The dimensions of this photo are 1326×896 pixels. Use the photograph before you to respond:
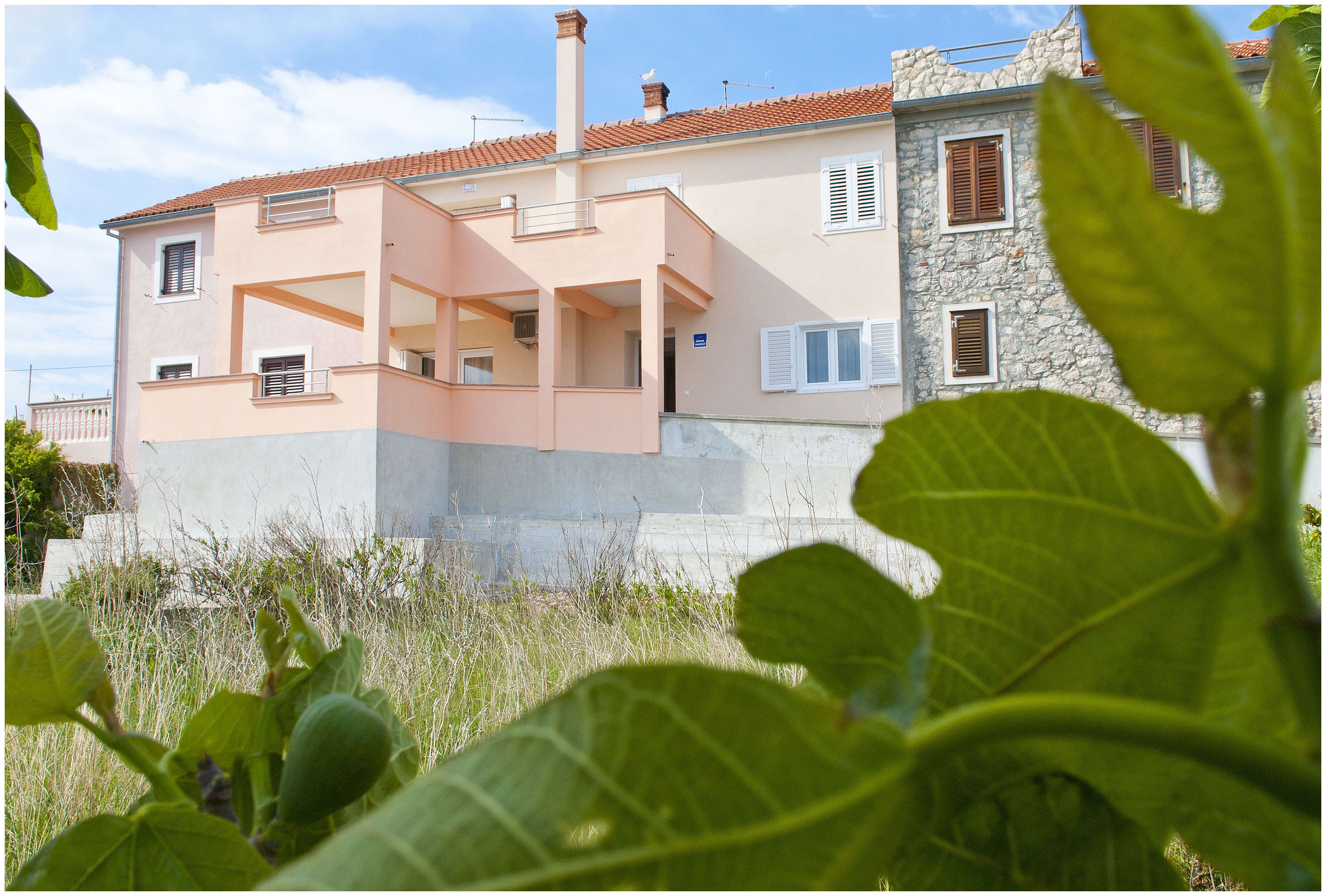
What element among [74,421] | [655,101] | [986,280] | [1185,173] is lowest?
[74,421]

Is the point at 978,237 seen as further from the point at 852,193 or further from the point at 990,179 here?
the point at 852,193

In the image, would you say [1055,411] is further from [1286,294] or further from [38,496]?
[38,496]

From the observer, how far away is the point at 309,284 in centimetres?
1345

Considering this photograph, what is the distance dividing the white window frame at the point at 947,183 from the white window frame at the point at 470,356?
760cm

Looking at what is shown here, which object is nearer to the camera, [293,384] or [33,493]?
[33,493]

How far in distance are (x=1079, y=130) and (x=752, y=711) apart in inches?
5.7

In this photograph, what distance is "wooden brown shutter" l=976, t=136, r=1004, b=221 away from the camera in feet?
41.3

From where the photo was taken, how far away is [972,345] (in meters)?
12.6

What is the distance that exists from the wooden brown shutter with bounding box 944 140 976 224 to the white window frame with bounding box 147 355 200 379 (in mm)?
13388

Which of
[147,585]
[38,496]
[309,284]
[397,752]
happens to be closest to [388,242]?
[309,284]

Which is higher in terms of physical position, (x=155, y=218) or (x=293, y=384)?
(x=155, y=218)

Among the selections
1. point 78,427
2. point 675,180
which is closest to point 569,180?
point 675,180

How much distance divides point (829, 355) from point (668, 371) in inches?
117

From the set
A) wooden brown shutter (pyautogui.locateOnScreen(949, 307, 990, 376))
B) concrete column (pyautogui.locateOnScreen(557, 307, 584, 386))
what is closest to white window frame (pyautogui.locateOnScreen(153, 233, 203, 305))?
concrete column (pyautogui.locateOnScreen(557, 307, 584, 386))
